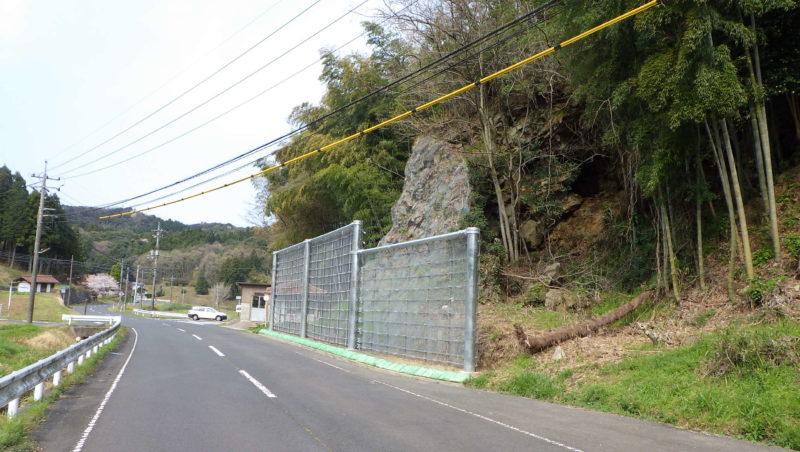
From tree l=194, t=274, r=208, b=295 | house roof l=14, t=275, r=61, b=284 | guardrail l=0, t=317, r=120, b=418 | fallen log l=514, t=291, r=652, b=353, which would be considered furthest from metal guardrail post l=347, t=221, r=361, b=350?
tree l=194, t=274, r=208, b=295

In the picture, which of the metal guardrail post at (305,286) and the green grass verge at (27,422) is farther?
the metal guardrail post at (305,286)

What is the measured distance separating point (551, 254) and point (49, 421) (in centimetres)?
1437

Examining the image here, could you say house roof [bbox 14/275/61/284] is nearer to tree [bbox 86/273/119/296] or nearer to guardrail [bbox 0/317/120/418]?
tree [bbox 86/273/119/296]

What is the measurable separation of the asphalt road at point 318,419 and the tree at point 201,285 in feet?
277

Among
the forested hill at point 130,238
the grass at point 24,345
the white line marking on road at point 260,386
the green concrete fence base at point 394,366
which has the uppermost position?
the forested hill at point 130,238

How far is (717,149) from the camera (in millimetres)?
10539

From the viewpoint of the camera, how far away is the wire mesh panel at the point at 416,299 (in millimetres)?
12078

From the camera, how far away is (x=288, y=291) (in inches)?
973

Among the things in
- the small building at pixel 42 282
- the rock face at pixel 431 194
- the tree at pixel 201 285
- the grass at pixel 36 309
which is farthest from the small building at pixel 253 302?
the tree at pixel 201 285

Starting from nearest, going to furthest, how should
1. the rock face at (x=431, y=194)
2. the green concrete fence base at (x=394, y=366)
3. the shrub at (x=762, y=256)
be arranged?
1. the shrub at (x=762, y=256)
2. the green concrete fence base at (x=394, y=366)
3. the rock face at (x=431, y=194)

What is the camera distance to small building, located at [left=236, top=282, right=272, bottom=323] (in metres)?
42.7

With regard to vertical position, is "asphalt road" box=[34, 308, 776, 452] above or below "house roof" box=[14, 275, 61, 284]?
below

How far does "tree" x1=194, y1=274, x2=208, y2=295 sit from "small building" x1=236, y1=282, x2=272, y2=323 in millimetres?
48399

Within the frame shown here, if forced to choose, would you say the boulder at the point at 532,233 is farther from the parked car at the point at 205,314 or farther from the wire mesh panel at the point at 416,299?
the parked car at the point at 205,314
